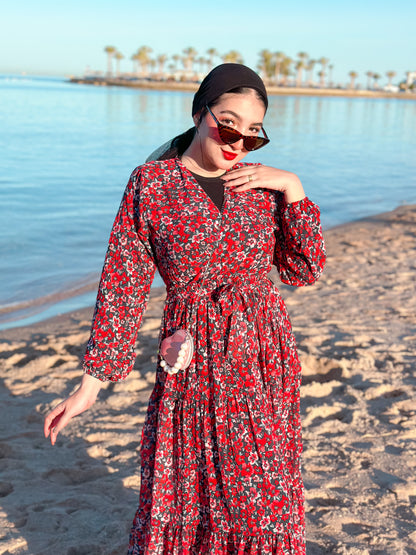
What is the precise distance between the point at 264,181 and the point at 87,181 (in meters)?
15.1

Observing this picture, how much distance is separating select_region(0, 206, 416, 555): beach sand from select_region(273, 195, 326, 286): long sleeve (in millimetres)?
1424

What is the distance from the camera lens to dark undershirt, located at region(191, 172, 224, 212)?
204cm

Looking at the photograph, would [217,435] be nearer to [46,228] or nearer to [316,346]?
[316,346]

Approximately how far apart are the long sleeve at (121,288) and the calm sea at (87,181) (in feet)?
16.2

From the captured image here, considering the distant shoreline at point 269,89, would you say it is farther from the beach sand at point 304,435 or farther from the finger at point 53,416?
the finger at point 53,416

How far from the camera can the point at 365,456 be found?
3.64m

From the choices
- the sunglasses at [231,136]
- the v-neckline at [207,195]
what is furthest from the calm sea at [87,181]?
the sunglasses at [231,136]

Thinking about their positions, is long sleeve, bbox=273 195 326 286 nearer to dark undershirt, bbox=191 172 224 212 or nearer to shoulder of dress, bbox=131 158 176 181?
dark undershirt, bbox=191 172 224 212

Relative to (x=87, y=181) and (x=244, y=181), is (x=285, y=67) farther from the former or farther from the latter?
(x=244, y=181)

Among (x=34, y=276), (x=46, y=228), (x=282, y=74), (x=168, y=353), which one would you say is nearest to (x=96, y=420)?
(x=168, y=353)

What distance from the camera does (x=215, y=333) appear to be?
1944 millimetres

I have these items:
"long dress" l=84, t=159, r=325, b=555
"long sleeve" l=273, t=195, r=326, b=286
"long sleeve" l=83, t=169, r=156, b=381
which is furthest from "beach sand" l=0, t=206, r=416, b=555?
"long sleeve" l=273, t=195, r=326, b=286

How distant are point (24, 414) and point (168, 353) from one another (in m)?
2.63

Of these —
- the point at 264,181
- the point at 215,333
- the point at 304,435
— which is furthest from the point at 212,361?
the point at 304,435
